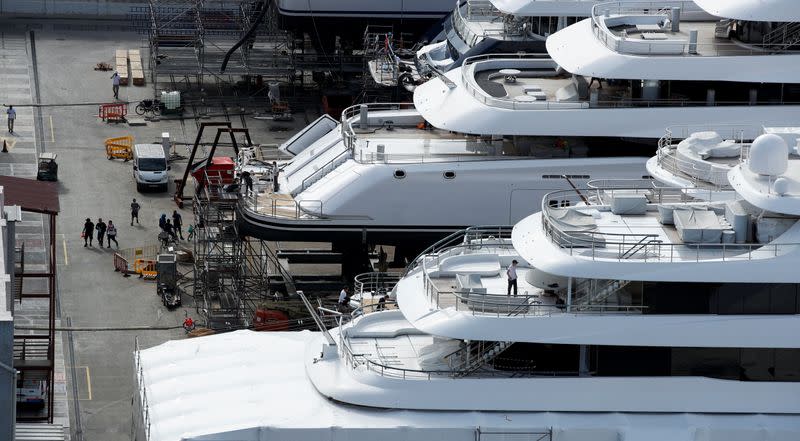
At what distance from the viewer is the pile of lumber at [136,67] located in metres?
77.1

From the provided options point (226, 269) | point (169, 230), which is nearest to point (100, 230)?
point (169, 230)

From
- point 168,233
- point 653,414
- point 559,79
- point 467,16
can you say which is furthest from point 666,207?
point 467,16

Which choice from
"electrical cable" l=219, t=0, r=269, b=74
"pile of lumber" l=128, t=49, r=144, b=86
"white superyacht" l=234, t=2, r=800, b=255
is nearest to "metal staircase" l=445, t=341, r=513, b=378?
"white superyacht" l=234, t=2, r=800, b=255

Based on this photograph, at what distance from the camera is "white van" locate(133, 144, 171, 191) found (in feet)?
206

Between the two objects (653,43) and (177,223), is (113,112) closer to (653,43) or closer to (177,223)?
(177,223)

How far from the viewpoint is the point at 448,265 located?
40344mm

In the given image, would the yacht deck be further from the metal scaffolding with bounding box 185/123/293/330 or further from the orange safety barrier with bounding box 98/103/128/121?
the orange safety barrier with bounding box 98/103/128/121

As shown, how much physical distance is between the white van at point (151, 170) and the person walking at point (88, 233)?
5.12m

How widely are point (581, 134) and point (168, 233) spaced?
45.3 ft

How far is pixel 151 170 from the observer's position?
62.9 m

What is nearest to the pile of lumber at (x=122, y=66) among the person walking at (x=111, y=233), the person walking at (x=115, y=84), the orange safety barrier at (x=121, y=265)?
the person walking at (x=115, y=84)

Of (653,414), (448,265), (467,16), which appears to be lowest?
(653,414)

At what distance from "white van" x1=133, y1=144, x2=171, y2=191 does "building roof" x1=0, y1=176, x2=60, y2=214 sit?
→ 1377 centimetres

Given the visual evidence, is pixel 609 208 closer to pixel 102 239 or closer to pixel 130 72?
pixel 102 239
